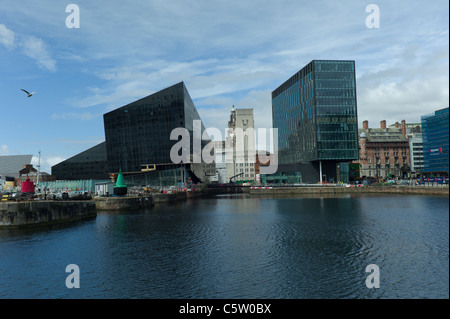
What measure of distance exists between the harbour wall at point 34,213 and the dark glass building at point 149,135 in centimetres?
7709

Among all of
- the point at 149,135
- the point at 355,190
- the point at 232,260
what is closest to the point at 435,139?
the point at 355,190

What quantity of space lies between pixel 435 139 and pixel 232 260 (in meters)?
141

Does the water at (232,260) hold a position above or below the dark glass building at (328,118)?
below

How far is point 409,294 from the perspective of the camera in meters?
20.4

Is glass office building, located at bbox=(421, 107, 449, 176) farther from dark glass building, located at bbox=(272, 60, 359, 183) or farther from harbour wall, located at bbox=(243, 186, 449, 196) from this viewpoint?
dark glass building, located at bbox=(272, 60, 359, 183)

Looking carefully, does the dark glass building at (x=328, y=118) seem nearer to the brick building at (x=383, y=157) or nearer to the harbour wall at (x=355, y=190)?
the harbour wall at (x=355, y=190)

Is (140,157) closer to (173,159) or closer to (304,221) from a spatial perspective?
(173,159)

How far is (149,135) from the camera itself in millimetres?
133875

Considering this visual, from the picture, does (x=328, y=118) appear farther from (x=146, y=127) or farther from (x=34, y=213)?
(x=34, y=213)

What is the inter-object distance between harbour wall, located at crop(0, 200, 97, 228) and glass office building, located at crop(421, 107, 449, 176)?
127 m

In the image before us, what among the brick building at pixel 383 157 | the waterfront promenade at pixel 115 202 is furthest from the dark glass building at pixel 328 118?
the brick building at pixel 383 157

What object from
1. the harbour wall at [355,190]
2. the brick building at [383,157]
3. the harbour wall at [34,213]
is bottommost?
the harbour wall at [355,190]

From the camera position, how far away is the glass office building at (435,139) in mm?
127062

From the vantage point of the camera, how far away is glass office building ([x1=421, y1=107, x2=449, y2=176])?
127062 millimetres
